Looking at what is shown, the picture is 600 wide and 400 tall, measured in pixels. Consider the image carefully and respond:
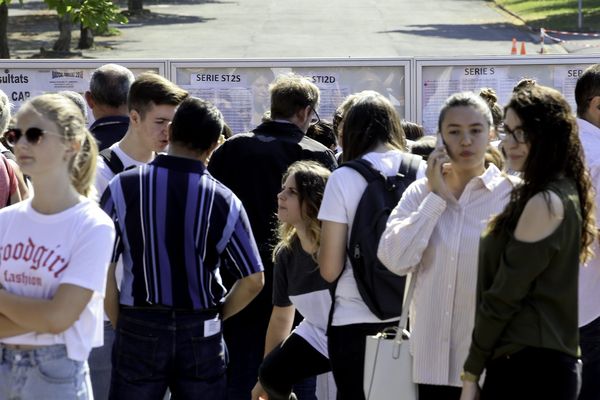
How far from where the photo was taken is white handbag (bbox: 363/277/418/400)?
185 inches

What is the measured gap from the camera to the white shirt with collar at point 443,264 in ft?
15.1

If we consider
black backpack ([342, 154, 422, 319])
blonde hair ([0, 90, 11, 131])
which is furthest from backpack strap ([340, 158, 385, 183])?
blonde hair ([0, 90, 11, 131])

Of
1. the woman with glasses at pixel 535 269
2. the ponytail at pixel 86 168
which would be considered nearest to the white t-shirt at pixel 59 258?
the ponytail at pixel 86 168

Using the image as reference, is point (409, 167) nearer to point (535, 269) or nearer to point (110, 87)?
point (535, 269)

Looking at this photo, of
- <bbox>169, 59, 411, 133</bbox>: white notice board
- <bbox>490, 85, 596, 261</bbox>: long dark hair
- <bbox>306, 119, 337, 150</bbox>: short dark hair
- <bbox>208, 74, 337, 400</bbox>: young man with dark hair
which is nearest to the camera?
<bbox>490, 85, 596, 261</bbox>: long dark hair

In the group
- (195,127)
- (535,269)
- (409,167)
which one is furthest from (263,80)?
(535,269)

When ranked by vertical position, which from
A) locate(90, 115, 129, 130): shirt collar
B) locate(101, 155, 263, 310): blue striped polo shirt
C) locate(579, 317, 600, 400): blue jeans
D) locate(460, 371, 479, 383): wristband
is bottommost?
locate(579, 317, 600, 400): blue jeans

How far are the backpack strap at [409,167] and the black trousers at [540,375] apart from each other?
134 cm

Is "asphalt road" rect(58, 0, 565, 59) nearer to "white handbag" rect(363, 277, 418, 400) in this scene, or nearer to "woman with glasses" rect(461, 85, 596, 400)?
"white handbag" rect(363, 277, 418, 400)

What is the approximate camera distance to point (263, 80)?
8.83 metres

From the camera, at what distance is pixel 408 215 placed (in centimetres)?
473

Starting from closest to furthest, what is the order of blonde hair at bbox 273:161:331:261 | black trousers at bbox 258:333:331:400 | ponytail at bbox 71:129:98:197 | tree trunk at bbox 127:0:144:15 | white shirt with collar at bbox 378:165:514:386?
ponytail at bbox 71:129:98:197 → white shirt with collar at bbox 378:165:514:386 → blonde hair at bbox 273:161:331:261 → black trousers at bbox 258:333:331:400 → tree trunk at bbox 127:0:144:15

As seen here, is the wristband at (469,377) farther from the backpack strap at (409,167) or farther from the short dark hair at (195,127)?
the short dark hair at (195,127)

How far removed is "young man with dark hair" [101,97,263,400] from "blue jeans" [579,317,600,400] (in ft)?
5.60
